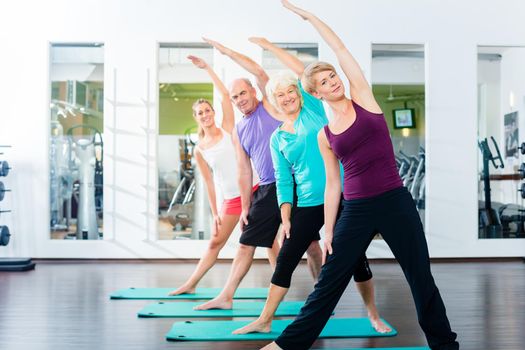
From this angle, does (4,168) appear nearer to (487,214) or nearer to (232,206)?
(232,206)

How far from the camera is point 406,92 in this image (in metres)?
6.86

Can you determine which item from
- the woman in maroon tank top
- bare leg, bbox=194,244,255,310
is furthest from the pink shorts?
the woman in maroon tank top

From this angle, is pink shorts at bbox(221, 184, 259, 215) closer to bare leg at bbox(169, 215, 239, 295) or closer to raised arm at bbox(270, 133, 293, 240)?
bare leg at bbox(169, 215, 239, 295)

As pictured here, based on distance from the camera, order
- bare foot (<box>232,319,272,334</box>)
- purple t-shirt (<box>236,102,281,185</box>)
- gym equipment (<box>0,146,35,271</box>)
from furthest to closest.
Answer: gym equipment (<box>0,146,35,271</box>), purple t-shirt (<box>236,102,281,185</box>), bare foot (<box>232,319,272,334</box>)

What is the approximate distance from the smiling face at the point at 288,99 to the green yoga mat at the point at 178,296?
1.83 meters

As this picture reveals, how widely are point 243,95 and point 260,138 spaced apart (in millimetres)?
269

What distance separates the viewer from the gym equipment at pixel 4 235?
6289 millimetres

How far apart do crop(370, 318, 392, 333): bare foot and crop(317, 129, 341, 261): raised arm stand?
33.7 inches

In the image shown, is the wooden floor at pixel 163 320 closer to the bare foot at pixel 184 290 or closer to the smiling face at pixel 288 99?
the bare foot at pixel 184 290

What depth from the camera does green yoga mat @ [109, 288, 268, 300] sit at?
447 cm

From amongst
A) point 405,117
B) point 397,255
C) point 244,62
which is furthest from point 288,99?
point 405,117

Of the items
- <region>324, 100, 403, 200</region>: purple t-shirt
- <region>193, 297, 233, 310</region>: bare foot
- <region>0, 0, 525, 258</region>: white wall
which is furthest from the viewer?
<region>0, 0, 525, 258</region>: white wall

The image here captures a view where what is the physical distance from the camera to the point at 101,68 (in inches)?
269

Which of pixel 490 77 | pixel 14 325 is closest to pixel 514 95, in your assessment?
pixel 490 77
